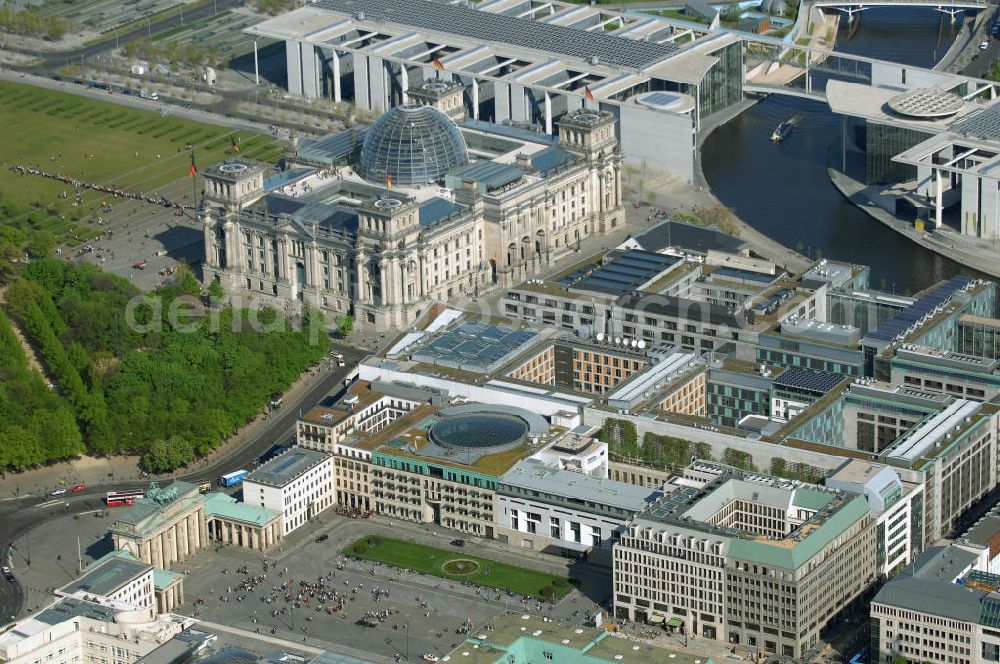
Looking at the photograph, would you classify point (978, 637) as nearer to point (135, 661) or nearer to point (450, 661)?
point (450, 661)

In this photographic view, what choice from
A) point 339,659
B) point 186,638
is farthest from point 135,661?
point 339,659

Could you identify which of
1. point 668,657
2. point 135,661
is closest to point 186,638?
point 135,661

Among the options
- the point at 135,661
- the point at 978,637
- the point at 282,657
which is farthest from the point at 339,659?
the point at 978,637

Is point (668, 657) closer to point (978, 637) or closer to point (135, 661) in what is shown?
point (978, 637)

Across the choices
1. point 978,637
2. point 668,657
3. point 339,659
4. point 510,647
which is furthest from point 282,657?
point 978,637

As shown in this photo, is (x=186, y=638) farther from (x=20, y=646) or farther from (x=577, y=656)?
(x=577, y=656)

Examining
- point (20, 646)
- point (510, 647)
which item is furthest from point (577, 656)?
point (20, 646)
